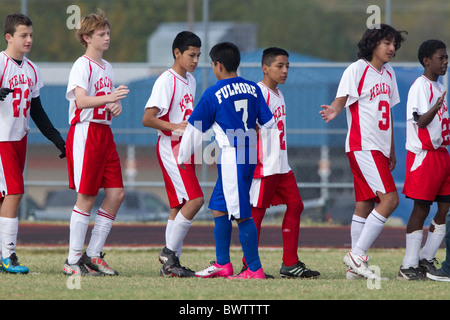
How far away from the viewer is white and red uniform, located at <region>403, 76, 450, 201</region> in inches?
271

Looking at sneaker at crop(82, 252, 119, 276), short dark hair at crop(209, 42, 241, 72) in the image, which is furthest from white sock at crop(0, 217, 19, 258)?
short dark hair at crop(209, 42, 241, 72)

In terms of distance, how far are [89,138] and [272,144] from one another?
66.4 inches

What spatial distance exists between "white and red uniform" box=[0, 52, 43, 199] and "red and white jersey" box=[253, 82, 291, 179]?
7.27 feet

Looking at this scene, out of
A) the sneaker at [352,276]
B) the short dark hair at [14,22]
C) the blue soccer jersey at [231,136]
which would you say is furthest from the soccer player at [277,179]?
the short dark hair at [14,22]

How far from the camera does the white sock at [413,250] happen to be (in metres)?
6.97

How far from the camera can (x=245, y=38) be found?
29.1 meters

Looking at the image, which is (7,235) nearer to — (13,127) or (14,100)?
(13,127)

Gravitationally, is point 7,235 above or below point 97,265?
above

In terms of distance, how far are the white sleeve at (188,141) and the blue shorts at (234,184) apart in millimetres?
260

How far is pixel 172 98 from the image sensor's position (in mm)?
6969

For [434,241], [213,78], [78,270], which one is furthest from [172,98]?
[213,78]

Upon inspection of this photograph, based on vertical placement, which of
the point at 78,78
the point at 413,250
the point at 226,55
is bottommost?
the point at 413,250

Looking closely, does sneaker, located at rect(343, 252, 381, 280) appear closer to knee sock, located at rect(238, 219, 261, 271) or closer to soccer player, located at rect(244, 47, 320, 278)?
soccer player, located at rect(244, 47, 320, 278)
